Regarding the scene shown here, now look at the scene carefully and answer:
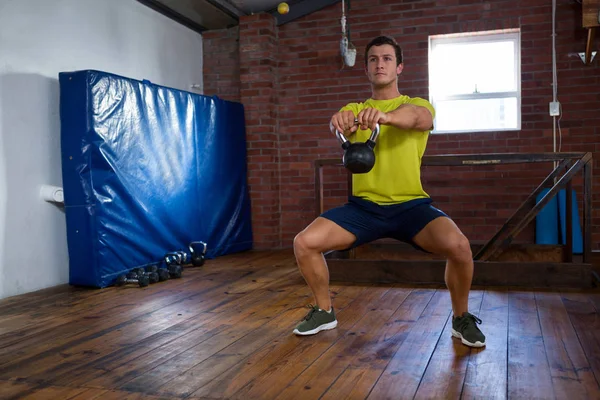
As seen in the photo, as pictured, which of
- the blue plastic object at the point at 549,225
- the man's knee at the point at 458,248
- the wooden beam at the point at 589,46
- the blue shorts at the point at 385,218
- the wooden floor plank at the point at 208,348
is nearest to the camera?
the wooden floor plank at the point at 208,348

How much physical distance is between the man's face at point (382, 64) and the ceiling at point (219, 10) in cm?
366

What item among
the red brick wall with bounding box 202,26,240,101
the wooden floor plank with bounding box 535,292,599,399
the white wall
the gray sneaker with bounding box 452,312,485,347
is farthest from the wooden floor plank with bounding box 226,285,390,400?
the red brick wall with bounding box 202,26,240,101

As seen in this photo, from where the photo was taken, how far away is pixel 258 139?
22.5ft

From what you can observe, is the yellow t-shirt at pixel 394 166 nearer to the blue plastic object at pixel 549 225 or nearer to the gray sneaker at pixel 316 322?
the gray sneaker at pixel 316 322

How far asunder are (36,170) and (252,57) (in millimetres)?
3114

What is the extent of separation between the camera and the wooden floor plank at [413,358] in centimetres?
217

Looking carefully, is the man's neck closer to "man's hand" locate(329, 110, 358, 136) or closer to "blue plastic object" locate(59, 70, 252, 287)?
"man's hand" locate(329, 110, 358, 136)

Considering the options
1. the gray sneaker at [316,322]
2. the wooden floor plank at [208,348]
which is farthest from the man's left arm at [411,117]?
the wooden floor plank at [208,348]

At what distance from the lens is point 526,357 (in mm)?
2553

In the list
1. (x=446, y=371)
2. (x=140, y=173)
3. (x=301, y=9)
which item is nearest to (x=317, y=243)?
(x=446, y=371)

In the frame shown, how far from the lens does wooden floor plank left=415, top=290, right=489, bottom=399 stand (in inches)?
84.4

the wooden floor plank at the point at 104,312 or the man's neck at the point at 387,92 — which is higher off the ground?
the man's neck at the point at 387,92

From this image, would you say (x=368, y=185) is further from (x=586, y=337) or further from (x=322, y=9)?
(x=322, y=9)

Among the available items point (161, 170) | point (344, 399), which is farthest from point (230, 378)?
point (161, 170)
